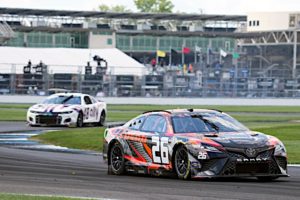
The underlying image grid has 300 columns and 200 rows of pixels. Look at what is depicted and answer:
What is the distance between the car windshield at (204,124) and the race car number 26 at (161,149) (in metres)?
0.29

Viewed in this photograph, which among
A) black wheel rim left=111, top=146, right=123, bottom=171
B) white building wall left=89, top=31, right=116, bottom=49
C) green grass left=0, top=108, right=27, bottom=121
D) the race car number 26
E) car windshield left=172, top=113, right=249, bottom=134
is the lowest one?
green grass left=0, top=108, right=27, bottom=121

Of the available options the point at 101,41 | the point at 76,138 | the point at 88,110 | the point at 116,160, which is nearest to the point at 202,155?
the point at 116,160

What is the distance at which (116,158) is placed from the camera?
17.3 meters

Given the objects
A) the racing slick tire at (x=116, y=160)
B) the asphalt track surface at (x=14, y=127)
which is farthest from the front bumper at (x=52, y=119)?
the racing slick tire at (x=116, y=160)

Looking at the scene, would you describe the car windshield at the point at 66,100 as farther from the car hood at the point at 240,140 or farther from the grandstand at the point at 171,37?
the grandstand at the point at 171,37

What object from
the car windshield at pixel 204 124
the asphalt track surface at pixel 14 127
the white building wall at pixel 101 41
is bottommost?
the asphalt track surface at pixel 14 127

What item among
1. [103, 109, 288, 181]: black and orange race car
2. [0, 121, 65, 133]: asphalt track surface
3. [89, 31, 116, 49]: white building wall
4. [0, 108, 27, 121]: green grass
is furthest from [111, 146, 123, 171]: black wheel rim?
[89, 31, 116, 49]: white building wall

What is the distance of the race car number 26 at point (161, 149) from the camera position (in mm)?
15873

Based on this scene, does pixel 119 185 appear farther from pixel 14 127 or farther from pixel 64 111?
pixel 14 127

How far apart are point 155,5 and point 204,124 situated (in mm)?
156049

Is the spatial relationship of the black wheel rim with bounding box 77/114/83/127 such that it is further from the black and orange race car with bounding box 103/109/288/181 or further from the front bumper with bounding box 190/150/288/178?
the front bumper with bounding box 190/150/288/178

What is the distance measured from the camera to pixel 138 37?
110m

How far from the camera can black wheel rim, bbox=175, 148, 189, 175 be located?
15.3 m

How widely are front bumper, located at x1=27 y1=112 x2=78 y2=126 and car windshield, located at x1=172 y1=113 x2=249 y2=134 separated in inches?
766
